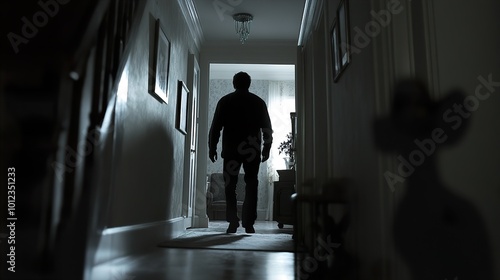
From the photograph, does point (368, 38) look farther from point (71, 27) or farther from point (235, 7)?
point (235, 7)

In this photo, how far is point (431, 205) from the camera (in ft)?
3.30

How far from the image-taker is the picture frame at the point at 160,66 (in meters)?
2.81

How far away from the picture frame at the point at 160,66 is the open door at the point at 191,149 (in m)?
1.29

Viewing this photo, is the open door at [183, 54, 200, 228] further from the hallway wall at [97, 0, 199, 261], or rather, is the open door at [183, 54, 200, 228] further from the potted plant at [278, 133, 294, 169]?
the potted plant at [278, 133, 294, 169]

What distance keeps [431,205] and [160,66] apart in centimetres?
244

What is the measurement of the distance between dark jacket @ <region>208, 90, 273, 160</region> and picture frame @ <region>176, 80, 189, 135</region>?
1.18 ft

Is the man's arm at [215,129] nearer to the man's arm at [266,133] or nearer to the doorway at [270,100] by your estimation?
the man's arm at [266,133]

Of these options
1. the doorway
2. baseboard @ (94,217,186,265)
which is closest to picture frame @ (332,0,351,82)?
baseboard @ (94,217,186,265)

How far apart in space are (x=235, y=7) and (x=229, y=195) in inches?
86.3

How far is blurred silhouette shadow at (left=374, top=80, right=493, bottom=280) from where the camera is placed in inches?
38.7

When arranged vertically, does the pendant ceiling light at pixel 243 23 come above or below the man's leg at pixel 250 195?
above

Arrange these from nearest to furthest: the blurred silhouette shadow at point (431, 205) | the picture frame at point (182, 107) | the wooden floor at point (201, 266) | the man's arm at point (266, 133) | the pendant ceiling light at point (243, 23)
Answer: the blurred silhouette shadow at point (431, 205) → the wooden floor at point (201, 266) → the picture frame at point (182, 107) → the man's arm at point (266, 133) → the pendant ceiling light at point (243, 23)

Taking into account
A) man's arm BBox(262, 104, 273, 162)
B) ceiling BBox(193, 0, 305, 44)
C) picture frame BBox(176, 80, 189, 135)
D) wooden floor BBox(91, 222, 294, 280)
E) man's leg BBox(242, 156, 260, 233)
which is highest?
ceiling BBox(193, 0, 305, 44)

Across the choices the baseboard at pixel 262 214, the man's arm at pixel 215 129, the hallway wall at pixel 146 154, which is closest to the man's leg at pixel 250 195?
the man's arm at pixel 215 129
